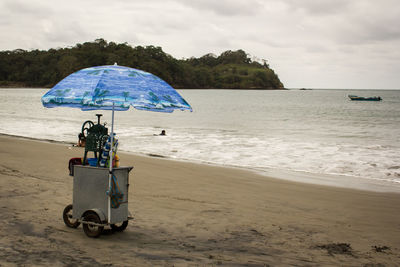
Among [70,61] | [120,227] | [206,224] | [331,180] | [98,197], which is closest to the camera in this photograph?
[98,197]

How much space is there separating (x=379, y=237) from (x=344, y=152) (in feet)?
38.3

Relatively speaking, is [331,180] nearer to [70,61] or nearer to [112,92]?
[112,92]

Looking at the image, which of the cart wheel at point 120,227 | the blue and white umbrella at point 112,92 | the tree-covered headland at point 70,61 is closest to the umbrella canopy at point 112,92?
the blue and white umbrella at point 112,92

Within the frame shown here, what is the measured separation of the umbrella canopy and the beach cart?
0.90m

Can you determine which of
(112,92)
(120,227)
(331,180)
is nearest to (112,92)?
(112,92)

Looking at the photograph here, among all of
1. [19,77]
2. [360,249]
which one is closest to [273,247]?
[360,249]

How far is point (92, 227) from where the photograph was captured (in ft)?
16.7

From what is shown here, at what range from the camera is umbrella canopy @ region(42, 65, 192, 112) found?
4406 millimetres

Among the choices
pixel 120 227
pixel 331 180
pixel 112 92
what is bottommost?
pixel 331 180

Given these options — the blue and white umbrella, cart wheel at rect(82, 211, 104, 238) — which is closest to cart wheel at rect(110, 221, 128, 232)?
cart wheel at rect(82, 211, 104, 238)

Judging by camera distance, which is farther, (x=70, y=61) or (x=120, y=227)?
(x=70, y=61)

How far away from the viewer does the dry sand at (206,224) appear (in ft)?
15.2

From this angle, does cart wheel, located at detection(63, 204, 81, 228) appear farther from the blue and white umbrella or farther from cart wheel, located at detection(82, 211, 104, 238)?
the blue and white umbrella

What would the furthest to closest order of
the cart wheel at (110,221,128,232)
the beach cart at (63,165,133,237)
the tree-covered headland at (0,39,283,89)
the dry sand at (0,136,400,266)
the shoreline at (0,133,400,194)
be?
the tree-covered headland at (0,39,283,89) < the shoreline at (0,133,400,194) < the cart wheel at (110,221,128,232) < the beach cart at (63,165,133,237) < the dry sand at (0,136,400,266)
